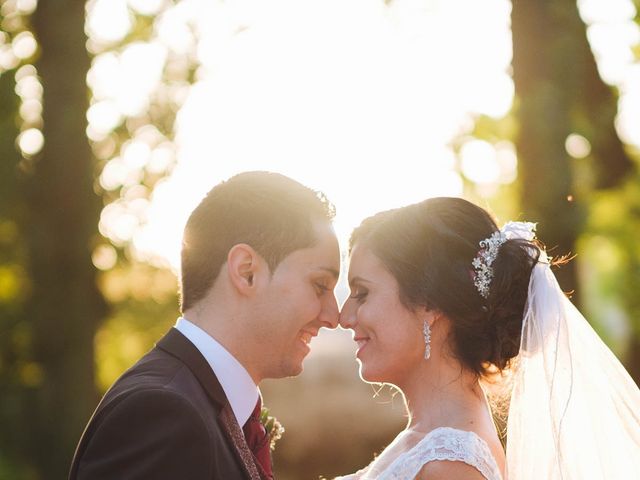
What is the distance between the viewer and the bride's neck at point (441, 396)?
4.01 metres

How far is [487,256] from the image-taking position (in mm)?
4145

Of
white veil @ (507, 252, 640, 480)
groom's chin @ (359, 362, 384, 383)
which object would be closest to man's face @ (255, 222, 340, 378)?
groom's chin @ (359, 362, 384, 383)

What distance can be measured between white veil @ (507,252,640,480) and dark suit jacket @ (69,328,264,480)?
130cm

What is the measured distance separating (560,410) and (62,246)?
729 centimetres

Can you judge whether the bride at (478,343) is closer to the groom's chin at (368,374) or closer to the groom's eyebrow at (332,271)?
the groom's chin at (368,374)

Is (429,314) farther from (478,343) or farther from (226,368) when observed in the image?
(226,368)

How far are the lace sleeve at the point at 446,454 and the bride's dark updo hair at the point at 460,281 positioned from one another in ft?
1.32

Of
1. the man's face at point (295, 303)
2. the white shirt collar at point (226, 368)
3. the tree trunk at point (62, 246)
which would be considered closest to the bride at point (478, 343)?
the man's face at point (295, 303)

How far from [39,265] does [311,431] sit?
243 inches

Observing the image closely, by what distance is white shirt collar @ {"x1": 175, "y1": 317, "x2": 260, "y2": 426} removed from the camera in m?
3.65

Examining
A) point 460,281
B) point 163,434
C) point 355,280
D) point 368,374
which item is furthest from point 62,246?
point 163,434

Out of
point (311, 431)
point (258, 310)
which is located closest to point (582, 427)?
point (258, 310)

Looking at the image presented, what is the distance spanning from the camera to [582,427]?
4148 millimetres

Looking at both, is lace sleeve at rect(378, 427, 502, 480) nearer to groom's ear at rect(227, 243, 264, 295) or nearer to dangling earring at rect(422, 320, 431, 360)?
dangling earring at rect(422, 320, 431, 360)
